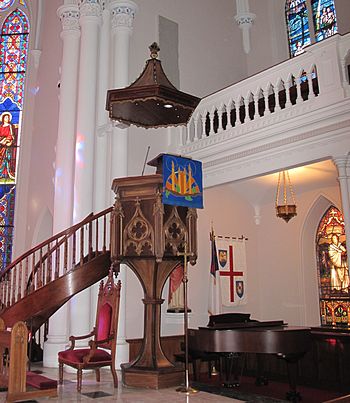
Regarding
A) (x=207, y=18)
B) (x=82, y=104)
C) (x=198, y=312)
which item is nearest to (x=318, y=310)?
(x=198, y=312)

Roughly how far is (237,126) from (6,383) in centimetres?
517

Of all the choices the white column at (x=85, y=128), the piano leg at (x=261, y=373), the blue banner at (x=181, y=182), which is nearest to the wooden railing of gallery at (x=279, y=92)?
the white column at (x=85, y=128)

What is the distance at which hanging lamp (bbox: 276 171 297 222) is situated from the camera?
9281 millimetres

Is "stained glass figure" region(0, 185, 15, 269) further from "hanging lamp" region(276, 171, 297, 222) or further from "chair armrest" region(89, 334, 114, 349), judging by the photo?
"chair armrest" region(89, 334, 114, 349)

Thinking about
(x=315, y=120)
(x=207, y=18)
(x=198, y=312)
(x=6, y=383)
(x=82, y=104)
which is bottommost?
(x=6, y=383)

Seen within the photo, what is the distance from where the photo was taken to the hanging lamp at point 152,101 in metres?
6.86

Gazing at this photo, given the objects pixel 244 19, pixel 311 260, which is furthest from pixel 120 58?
pixel 311 260

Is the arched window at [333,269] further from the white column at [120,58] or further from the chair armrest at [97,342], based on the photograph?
the chair armrest at [97,342]

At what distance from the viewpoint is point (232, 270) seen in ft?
33.6

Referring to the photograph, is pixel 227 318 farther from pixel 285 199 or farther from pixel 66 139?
pixel 66 139

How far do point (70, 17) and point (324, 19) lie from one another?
18.7 ft

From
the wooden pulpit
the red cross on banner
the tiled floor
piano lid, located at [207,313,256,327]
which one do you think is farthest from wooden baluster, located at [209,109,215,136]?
the tiled floor

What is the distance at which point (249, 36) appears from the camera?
12.3 m

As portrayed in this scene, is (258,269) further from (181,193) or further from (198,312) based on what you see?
(181,193)
